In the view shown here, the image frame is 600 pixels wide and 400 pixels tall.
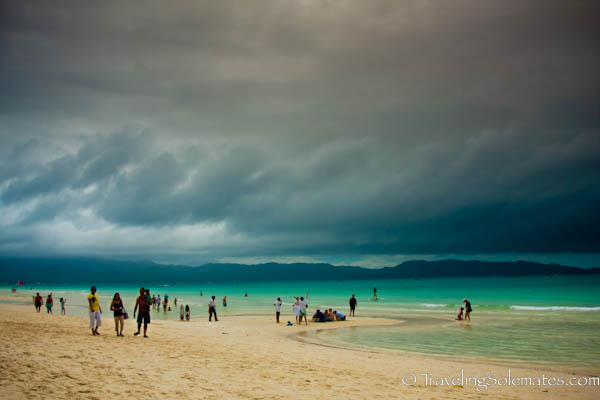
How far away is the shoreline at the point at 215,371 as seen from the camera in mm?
9586

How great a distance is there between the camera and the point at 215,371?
12219 millimetres

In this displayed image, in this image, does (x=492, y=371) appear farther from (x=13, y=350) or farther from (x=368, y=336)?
(x=13, y=350)

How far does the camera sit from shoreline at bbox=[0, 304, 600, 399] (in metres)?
9.59

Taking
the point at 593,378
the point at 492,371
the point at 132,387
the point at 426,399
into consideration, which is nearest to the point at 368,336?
the point at 492,371

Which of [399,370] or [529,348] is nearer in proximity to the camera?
[399,370]

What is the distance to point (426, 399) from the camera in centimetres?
1025

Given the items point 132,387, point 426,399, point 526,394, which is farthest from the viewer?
point 526,394

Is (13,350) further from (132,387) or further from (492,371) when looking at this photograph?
(492,371)

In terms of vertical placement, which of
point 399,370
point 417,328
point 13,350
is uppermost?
point 13,350

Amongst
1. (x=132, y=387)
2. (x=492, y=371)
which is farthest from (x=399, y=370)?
(x=132, y=387)

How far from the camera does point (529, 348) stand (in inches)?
802

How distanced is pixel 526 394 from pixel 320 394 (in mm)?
6387

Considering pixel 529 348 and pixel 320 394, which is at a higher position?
pixel 320 394

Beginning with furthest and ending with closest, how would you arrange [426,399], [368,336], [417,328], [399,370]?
[417,328] < [368,336] < [399,370] < [426,399]
